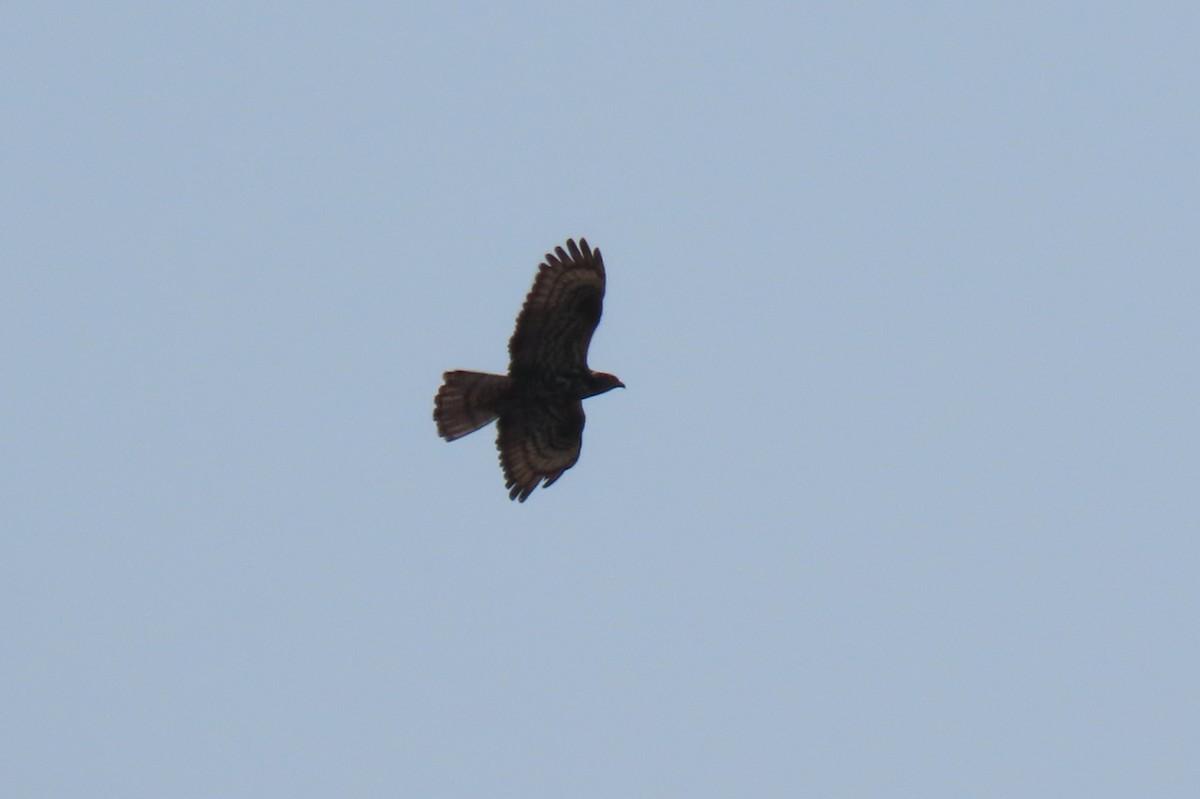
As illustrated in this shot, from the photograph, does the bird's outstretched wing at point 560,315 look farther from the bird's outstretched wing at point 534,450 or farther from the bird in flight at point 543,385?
the bird's outstretched wing at point 534,450

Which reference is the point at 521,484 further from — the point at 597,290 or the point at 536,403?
the point at 597,290

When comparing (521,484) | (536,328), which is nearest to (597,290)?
(536,328)

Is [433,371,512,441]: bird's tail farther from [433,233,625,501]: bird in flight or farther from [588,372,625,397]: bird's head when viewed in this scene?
[588,372,625,397]: bird's head

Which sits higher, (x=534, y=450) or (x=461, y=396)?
(x=461, y=396)

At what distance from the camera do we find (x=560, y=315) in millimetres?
26031

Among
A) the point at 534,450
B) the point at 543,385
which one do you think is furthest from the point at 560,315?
the point at 534,450

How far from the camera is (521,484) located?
27.2 meters

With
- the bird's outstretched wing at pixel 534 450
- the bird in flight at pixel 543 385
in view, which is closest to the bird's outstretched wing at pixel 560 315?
the bird in flight at pixel 543 385

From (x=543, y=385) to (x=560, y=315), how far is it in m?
0.96

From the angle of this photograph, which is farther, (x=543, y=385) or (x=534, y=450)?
(x=534, y=450)

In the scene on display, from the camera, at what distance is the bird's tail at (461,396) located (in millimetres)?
26469

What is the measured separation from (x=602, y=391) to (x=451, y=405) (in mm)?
1734

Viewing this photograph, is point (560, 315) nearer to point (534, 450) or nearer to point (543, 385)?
point (543, 385)

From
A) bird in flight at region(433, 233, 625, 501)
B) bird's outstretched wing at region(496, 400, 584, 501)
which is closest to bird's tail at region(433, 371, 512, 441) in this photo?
bird in flight at region(433, 233, 625, 501)
